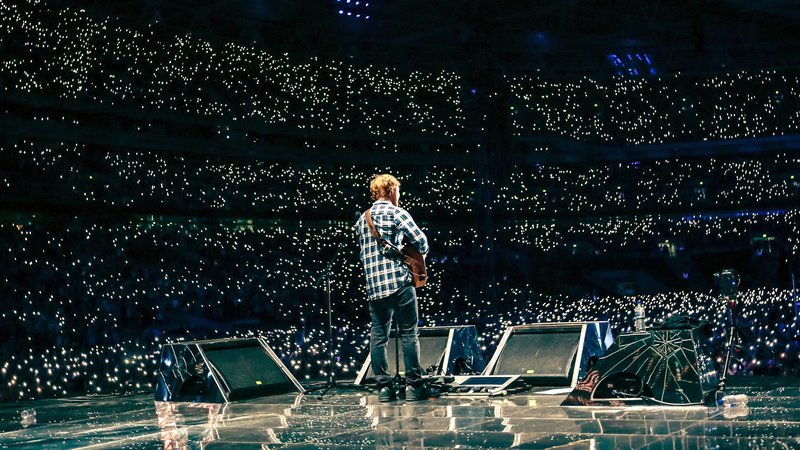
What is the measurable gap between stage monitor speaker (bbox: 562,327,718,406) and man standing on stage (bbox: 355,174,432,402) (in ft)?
3.59

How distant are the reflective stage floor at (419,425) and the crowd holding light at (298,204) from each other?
12.9 ft

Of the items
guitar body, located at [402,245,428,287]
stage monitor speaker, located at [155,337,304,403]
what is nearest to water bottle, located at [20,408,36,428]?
stage monitor speaker, located at [155,337,304,403]

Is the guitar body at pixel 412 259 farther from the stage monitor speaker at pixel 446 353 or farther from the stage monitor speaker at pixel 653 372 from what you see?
the stage monitor speaker at pixel 653 372

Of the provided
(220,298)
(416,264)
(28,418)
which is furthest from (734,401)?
(220,298)

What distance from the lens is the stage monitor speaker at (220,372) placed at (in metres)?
6.45

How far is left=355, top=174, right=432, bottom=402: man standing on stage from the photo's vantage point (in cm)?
577

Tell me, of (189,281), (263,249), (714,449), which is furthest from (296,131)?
(714,449)

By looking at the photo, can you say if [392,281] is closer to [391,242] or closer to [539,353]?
[391,242]

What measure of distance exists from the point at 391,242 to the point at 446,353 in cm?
120

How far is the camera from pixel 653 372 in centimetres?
496

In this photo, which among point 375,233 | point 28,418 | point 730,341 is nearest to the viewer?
point 730,341

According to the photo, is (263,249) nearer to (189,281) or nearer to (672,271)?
(189,281)

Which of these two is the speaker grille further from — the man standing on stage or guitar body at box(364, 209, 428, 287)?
guitar body at box(364, 209, 428, 287)

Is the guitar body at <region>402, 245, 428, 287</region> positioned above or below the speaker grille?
above
